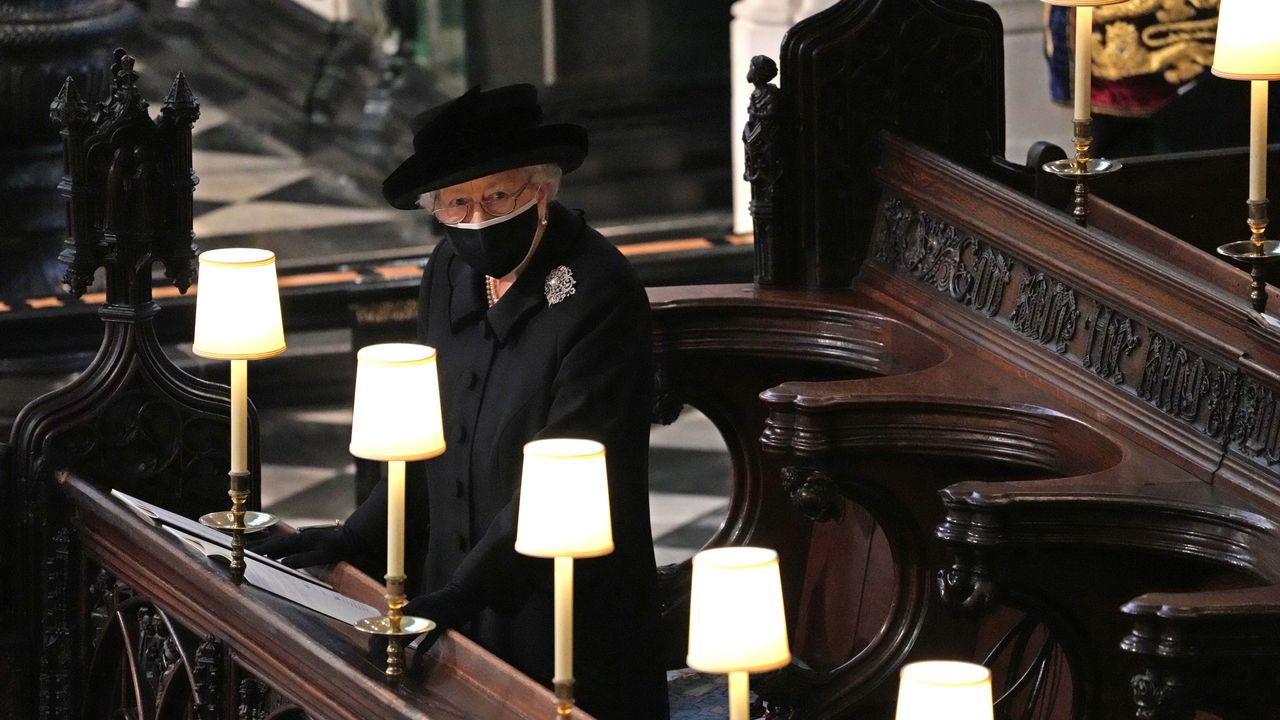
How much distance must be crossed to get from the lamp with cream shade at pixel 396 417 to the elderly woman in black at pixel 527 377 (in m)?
0.31

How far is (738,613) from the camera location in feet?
7.59

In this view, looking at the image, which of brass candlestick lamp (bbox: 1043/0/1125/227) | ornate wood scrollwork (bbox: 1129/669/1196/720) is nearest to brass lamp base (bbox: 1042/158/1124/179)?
brass candlestick lamp (bbox: 1043/0/1125/227)

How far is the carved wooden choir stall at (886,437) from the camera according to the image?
3131mm

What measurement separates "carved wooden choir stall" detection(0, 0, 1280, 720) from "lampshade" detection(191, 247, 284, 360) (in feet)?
1.30

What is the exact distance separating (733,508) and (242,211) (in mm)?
5893

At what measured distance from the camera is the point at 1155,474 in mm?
3334

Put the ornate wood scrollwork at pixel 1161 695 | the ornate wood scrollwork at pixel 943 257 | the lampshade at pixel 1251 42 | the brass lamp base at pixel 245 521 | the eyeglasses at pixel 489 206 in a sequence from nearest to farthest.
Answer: the ornate wood scrollwork at pixel 1161 695, the lampshade at pixel 1251 42, the eyeglasses at pixel 489 206, the brass lamp base at pixel 245 521, the ornate wood scrollwork at pixel 943 257

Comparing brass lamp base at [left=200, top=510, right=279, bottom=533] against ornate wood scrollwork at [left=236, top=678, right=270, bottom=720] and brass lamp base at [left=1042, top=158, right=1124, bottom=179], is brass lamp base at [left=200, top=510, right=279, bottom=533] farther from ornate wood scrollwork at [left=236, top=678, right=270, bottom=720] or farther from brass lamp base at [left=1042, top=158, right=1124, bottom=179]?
brass lamp base at [left=1042, top=158, right=1124, bottom=179]

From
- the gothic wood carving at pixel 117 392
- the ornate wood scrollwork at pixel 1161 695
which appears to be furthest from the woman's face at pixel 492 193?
the ornate wood scrollwork at pixel 1161 695

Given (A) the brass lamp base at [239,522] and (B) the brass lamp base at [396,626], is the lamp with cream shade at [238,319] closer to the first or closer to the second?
(A) the brass lamp base at [239,522]

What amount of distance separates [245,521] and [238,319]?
1.16ft

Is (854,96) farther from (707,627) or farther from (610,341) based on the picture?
(707,627)

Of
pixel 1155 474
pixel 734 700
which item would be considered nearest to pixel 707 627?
pixel 734 700

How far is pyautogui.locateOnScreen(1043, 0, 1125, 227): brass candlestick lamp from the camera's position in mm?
3725
